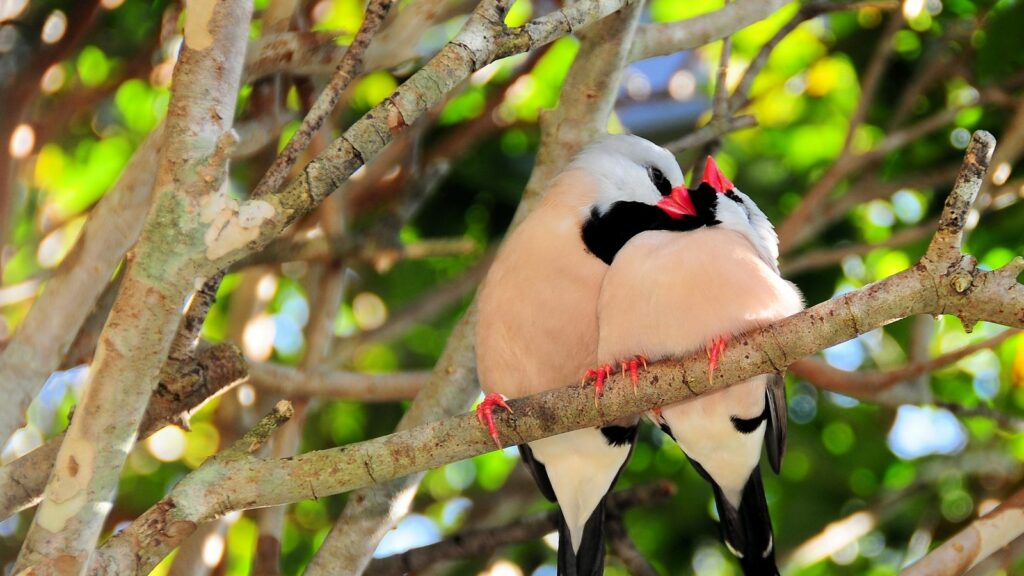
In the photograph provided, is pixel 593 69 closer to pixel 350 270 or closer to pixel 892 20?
pixel 892 20

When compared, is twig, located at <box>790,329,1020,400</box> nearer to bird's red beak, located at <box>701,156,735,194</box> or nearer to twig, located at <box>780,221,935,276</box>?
twig, located at <box>780,221,935,276</box>

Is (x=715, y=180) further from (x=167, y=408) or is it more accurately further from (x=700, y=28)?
(x=167, y=408)

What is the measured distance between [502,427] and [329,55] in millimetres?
1574

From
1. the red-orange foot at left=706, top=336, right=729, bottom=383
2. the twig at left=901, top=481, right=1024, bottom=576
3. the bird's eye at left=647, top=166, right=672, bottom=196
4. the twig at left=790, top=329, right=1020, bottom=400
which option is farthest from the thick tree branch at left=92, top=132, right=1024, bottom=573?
the twig at left=790, top=329, right=1020, bottom=400

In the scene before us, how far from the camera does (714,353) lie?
2.35 metres

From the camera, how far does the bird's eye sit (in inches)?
142

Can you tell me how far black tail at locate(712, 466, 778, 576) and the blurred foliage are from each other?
1.28 meters

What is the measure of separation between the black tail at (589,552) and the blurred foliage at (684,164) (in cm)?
126

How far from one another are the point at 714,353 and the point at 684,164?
9.34 ft

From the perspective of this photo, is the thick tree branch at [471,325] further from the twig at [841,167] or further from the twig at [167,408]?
the twig at [841,167]

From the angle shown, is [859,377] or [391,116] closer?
[391,116]

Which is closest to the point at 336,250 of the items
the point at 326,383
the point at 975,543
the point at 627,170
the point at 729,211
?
the point at 326,383

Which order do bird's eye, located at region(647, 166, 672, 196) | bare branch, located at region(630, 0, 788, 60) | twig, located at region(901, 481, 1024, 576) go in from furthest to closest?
bird's eye, located at region(647, 166, 672, 196), bare branch, located at region(630, 0, 788, 60), twig, located at region(901, 481, 1024, 576)

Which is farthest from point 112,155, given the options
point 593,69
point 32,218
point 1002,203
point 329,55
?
point 1002,203
